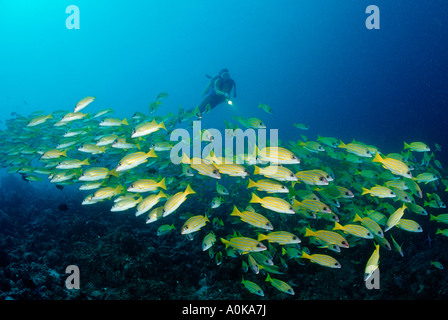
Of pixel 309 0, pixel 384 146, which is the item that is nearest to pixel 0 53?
pixel 309 0

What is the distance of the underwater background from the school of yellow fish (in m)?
0.42

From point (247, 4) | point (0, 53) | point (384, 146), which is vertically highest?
point (247, 4)

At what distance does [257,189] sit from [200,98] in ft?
49.7

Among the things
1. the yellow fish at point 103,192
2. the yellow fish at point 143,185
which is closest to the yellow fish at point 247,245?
the yellow fish at point 143,185

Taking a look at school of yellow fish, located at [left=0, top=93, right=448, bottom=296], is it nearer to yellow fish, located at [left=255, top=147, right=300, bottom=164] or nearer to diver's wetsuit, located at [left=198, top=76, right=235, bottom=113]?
yellow fish, located at [left=255, top=147, right=300, bottom=164]

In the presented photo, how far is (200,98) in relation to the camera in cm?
2009

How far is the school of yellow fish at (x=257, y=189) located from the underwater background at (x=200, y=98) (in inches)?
16.6

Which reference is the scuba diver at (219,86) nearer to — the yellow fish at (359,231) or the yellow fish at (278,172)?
the yellow fish at (278,172)

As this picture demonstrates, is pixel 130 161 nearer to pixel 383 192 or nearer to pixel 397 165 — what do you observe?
pixel 383 192

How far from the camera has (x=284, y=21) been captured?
141m
